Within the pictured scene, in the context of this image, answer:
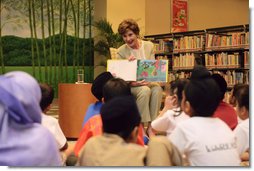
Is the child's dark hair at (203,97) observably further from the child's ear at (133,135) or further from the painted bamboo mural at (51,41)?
the painted bamboo mural at (51,41)

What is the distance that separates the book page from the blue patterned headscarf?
1988 mm

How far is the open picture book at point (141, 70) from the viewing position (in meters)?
3.91

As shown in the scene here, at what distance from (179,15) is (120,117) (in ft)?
25.5

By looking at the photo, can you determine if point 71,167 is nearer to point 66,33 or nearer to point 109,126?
point 109,126

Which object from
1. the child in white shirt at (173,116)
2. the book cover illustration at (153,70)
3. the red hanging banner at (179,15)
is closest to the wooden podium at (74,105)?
the book cover illustration at (153,70)

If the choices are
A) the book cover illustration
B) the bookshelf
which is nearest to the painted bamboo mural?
the bookshelf

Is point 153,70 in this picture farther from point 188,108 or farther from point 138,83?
point 188,108

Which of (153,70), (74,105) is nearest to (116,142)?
(153,70)

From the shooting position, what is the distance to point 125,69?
13.0ft

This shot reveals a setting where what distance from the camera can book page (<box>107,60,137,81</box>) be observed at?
3.93 m

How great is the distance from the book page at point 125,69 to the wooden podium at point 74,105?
0.75 m

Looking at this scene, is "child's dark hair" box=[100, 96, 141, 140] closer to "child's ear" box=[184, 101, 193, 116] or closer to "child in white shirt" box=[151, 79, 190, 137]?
"child's ear" box=[184, 101, 193, 116]

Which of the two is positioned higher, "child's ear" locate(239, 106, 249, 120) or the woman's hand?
the woman's hand

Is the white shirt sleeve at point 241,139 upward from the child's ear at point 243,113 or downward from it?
downward
